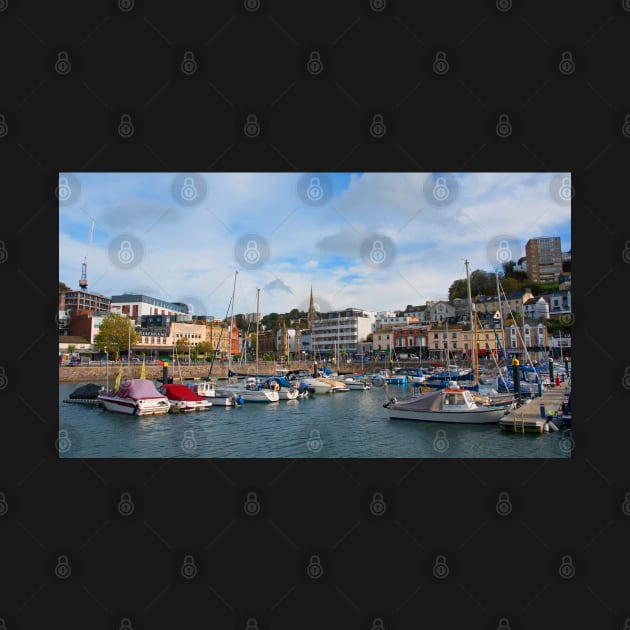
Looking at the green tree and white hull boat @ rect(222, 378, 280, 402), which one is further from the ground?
the green tree

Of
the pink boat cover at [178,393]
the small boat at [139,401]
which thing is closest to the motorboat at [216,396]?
the pink boat cover at [178,393]

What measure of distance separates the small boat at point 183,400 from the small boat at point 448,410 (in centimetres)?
745

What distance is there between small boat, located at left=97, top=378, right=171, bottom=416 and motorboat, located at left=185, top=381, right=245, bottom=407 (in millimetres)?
2210

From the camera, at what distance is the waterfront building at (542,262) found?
132 ft

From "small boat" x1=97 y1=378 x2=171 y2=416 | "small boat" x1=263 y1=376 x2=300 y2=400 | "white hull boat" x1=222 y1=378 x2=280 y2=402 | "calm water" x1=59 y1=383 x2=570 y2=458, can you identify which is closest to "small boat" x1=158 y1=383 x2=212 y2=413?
"small boat" x1=97 y1=378 x2=171 y2=416

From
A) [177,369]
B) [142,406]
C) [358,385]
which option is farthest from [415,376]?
[177,369]

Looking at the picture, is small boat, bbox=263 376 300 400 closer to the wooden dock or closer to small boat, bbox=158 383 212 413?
small boat, bbox=158 383 212 413

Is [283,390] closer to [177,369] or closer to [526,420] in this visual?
[526,420]

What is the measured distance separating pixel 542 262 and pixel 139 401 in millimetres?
39530

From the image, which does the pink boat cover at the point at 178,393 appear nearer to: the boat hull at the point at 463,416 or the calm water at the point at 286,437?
the calm water at the point at 286,437

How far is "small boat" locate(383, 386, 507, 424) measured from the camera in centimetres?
1259

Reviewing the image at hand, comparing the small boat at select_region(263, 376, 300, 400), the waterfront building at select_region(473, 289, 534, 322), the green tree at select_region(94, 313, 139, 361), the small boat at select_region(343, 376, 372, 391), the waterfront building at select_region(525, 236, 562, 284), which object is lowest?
the small boat at select_region(343, 376, 372, 391)
